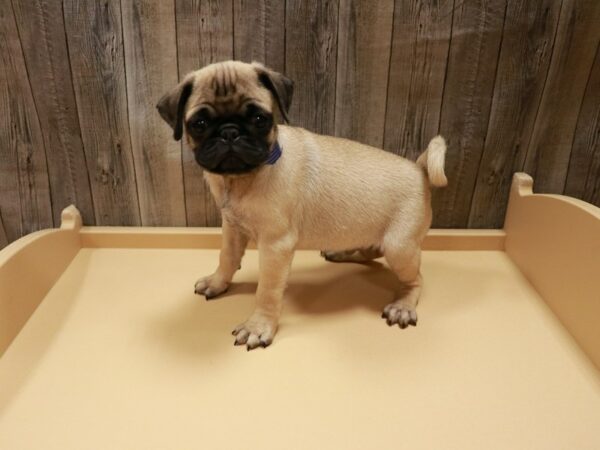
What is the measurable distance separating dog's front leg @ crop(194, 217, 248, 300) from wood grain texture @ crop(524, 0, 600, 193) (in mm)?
1005

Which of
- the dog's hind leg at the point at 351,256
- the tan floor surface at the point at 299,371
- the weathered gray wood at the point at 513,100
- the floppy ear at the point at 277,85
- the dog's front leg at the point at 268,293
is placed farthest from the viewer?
the dog's hind leg at the point at 351,256

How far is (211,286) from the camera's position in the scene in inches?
58.3

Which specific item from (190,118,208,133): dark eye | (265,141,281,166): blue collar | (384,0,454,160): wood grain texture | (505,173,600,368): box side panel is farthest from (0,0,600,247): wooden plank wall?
(190,118,208,133): dark eye

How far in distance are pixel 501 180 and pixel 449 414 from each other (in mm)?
923

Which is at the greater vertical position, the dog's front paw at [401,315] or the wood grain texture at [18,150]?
the wood grain texture at [18,150]

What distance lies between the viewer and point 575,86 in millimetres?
1538

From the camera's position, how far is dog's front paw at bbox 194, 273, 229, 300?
147 centimetres

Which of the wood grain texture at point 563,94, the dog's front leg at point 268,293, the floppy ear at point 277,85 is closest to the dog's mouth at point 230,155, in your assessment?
the floppy ear at point 277,85

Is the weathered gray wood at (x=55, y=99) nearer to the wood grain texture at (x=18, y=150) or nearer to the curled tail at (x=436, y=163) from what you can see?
the wood grain texture at (x=18, y=150)

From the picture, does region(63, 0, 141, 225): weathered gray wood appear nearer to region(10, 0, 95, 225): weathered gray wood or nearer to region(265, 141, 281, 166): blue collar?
region(10, 0, 95, 225): weathered gray wood

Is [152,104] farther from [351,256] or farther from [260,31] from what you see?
[351,256]

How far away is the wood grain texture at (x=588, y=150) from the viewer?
1544 millimetres

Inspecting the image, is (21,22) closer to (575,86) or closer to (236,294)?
(236,294)

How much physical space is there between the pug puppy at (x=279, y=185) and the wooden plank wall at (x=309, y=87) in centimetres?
26
